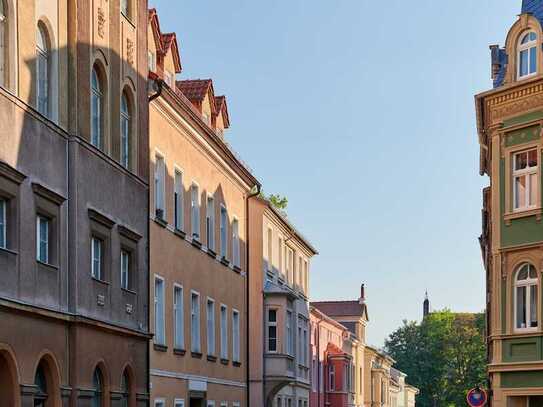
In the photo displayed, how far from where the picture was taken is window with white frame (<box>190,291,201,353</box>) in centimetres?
3694

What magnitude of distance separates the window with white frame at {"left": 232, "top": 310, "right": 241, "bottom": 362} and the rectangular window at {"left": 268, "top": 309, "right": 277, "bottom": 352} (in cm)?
383

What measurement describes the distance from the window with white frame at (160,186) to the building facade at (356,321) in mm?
53199

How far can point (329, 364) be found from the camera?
241 ft

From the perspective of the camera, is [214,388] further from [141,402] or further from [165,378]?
[141,402]

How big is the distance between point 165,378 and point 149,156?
5.86m

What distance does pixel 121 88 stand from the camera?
95.3 ft

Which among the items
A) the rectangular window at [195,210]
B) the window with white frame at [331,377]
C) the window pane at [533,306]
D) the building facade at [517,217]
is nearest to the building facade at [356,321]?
the window with white frame at [331,377]

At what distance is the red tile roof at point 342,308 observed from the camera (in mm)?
94000

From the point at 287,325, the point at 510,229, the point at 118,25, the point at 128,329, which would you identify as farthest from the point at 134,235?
the point at 287,325

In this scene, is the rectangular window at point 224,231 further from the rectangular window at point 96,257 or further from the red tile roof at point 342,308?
the red tile roof at point 342,308

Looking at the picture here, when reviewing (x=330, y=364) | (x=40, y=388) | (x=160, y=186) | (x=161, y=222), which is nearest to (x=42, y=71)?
(x=40, y=388)

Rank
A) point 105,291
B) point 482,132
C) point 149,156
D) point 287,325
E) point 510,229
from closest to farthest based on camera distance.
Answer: point 105,291 → point 149,156 → point 510,229 → point 482,132 → point 287,325

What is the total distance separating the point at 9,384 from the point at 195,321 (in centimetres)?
1592

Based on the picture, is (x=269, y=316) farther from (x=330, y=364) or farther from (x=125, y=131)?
(x=330, y=364)
